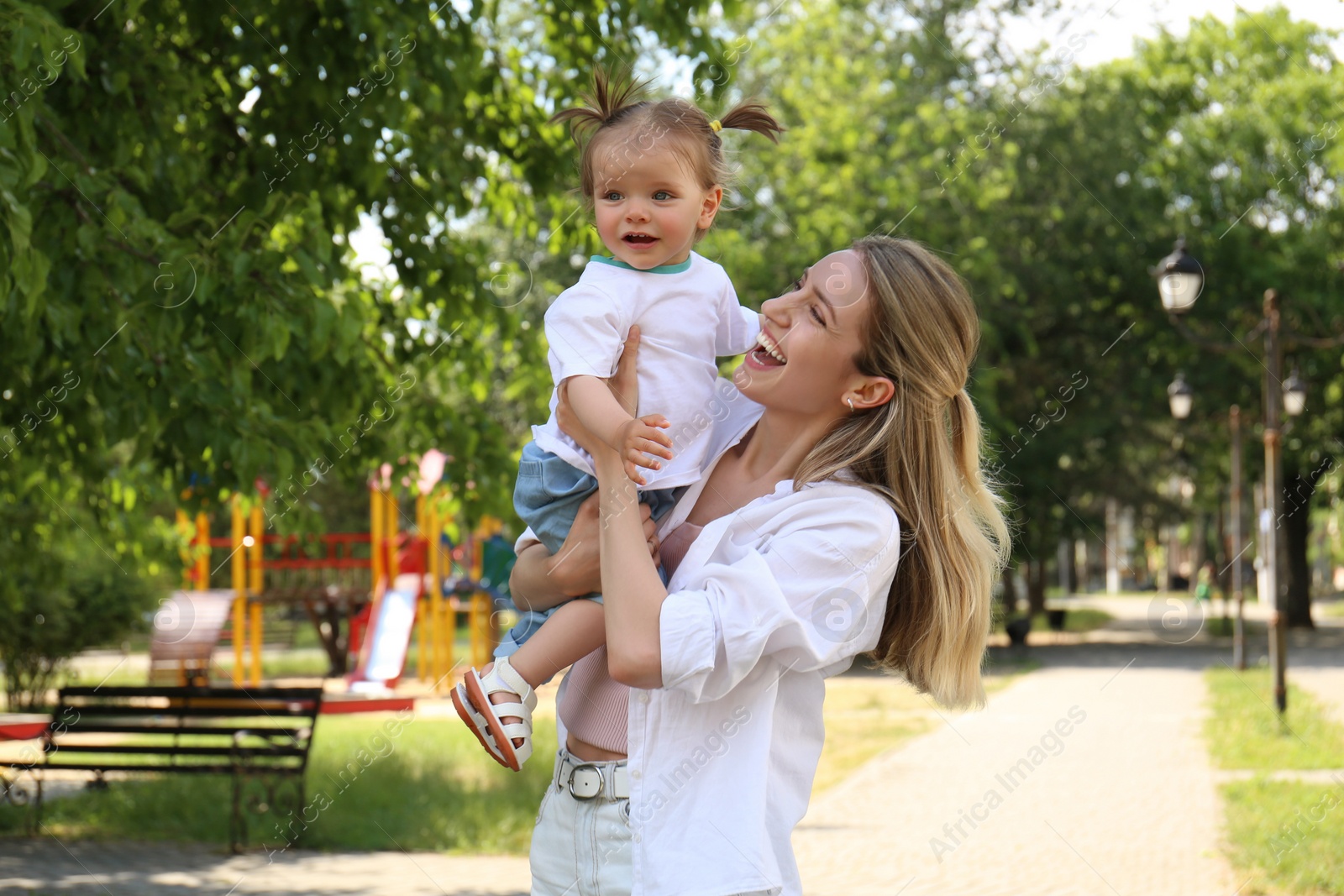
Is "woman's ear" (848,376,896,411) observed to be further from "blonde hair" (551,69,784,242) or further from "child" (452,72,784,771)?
"blonde hair" (551,69,784,242)

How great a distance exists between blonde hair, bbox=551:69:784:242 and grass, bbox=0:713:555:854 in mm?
7217

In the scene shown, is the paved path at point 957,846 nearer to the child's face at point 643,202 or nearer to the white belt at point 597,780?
the white belt at point 597,780

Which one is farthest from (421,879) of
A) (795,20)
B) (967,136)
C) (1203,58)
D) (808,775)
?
(1203,58)

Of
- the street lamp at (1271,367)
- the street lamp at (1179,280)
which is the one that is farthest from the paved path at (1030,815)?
the street lamp at (1179,280)

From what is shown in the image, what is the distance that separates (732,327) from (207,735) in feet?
26.8

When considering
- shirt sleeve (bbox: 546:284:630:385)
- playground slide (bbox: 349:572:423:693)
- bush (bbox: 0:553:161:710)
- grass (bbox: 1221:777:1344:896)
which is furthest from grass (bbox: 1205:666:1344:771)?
bush (bbox: 0:553:161:710)

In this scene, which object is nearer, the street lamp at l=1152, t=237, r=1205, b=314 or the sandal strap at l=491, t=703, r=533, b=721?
the sandal strap at l=491, t=703, r=533, b=721

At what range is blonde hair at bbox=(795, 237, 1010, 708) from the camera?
2.35m

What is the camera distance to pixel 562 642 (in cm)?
234

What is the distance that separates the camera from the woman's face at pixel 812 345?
2.34 meters

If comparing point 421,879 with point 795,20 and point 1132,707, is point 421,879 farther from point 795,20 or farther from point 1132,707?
point 795,20

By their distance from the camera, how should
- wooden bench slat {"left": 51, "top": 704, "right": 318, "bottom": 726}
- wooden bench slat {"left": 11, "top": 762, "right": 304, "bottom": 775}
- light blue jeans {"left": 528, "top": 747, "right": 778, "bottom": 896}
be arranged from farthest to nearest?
wooden bench slat {"left": 51, "top": 704, "right": 318, "bottom": 726}
wooden bench slat {"left": 11, "top": 762, "right": 304, "bottom": 775}
light blue jeans {"left": 528, "top": 747, "right": 778, "bottom": 896}

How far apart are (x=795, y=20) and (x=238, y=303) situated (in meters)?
21.0

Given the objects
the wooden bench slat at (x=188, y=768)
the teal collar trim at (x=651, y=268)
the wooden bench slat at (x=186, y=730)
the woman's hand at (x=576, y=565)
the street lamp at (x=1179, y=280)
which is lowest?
the wooden bench slat at (x=188, y=768)
